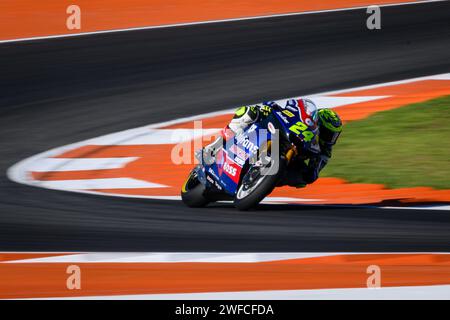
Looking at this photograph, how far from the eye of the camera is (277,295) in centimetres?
711

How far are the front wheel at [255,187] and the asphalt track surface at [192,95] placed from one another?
→ 117 millimetres

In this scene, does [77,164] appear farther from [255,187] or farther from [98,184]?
[255,187]

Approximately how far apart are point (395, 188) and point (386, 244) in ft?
8.11

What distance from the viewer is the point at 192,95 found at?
15461 millimetres

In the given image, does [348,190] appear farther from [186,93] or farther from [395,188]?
[186,93]

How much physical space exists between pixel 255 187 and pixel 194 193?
890 millimetres

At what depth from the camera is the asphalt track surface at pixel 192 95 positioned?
8.69 m

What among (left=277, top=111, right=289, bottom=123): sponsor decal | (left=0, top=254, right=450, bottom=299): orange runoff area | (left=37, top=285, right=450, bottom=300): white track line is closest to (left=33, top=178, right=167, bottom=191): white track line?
(left=277, top=111, right=289, bottom=123): sponsor decal

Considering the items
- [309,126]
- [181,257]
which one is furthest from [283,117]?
[181,257]

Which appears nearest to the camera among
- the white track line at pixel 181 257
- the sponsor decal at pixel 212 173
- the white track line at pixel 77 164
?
the white track line at pixel 181 257

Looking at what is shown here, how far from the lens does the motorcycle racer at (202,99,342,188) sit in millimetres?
9273

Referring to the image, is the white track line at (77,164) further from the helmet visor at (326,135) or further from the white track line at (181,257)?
the white track line at (181,257)

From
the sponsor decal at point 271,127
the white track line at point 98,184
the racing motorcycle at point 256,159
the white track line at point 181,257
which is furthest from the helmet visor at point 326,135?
the white track line at point 98,184
